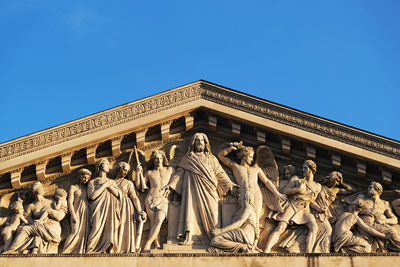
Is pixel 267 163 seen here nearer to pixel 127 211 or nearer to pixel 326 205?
pixel 326 205

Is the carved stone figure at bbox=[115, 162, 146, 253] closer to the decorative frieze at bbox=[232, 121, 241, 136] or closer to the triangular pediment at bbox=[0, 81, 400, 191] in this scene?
the triangular pediment at bbox=[0, 81, 400, 191]

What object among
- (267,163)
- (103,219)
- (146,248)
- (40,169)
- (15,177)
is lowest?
(146,248)

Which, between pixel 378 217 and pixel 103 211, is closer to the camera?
pixel 103 211

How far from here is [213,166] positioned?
27109 millimetres

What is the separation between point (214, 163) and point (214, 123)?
868 millimetres

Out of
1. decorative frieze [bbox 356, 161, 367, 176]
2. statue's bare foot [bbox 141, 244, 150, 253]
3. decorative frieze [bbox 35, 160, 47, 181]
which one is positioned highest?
decorative frieze [bbox 356, 161, 367, 176]

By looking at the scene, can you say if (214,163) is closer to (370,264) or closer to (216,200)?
(216,200)

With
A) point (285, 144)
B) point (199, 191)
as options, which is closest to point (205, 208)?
point (199, 191)

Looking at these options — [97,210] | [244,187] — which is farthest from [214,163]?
[97,210]

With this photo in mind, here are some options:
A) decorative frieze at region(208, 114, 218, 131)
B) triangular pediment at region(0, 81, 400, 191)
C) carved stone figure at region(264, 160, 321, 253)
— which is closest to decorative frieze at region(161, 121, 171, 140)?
triangular pediment at region(0, 81, 400, 191)

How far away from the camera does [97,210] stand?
26.6m

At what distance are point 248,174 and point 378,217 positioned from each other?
2617mm

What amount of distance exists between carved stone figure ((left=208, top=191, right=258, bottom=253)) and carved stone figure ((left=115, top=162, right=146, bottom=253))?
1.49 meters

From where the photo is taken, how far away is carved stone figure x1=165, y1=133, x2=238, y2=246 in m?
26.3
